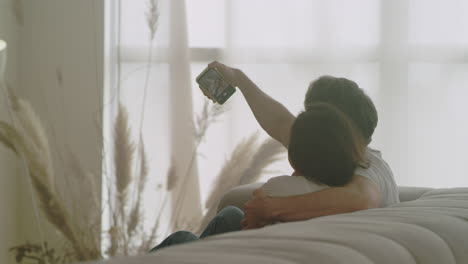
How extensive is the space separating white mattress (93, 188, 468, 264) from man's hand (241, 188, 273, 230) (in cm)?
42

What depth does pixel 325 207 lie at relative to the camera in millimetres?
1251

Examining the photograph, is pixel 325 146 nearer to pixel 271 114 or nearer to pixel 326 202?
pixel 326 202

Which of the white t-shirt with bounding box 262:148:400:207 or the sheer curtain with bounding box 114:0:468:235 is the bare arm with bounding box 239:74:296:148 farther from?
the sheer curtain with bounding box 114:0:468:235

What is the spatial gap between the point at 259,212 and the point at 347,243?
0.70 meters

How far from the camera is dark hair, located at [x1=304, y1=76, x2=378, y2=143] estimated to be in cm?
153

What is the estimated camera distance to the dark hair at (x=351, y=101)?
1.53m

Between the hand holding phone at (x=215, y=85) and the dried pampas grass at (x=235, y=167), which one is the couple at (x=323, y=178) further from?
the dried pampas grass at (x=235, y=167)

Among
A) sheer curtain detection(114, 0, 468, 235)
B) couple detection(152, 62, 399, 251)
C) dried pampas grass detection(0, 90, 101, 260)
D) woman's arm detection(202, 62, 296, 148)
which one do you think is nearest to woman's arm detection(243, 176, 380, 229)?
couple detection(152, 62, 399, 251)

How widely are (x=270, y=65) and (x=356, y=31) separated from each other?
1.36ft

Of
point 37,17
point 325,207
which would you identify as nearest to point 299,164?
point 325,207

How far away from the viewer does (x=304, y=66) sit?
130 inches

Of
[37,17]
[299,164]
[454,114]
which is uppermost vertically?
[37,17]

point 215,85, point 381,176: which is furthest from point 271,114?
point 381,176

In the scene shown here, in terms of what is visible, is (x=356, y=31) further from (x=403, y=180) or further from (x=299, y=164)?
(x=299, y=164)
